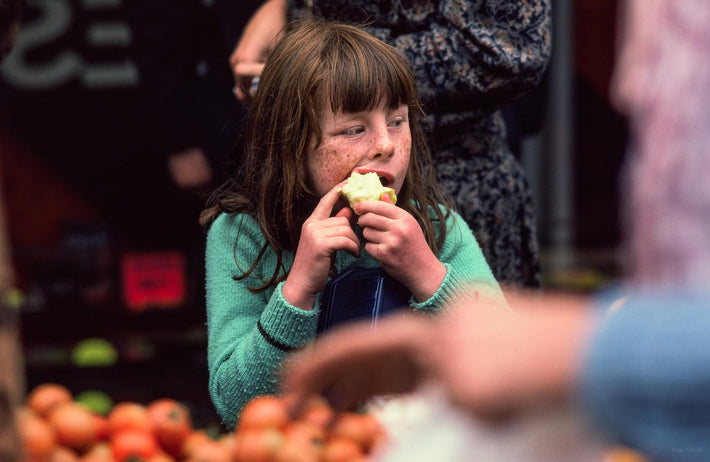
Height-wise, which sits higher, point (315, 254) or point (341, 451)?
point (315, 254)

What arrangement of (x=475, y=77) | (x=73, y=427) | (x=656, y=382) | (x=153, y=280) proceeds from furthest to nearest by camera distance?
(x=153, y=280) < (x=475, y=77) < (x=73, y=427) < (x=656, y=382)

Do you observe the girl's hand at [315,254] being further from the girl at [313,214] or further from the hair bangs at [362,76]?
the hair bangs at [362,76]

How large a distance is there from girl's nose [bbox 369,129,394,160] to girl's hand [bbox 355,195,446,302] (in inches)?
4.5

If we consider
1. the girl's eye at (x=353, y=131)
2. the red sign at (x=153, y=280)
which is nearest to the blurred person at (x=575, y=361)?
the girl's eye at (x=353, y=131)

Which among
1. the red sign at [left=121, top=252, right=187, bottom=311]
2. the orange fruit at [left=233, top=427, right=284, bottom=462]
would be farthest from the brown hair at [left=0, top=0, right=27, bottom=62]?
the red sign at [left=121, top=252, right=187, bottom=311]

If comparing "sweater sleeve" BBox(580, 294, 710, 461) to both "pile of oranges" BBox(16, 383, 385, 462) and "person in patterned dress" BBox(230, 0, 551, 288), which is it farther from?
"person in patterned dress" BBox(230, 0, 551, 288)

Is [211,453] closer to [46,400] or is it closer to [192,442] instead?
[192,442]

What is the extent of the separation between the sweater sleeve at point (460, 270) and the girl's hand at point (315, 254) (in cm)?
19

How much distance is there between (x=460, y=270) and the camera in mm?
1863

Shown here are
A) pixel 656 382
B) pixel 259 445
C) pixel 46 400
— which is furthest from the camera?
pixel 46 400

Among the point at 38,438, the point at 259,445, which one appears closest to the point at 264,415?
the point at 259,445

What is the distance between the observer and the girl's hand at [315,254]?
1.62 meters

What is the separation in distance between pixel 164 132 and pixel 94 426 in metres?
1.36

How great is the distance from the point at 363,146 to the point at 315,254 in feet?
0.90
